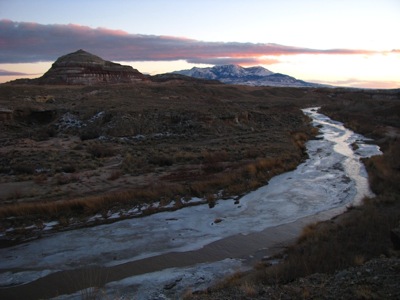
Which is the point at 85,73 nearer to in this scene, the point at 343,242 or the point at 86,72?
the point at 86,72

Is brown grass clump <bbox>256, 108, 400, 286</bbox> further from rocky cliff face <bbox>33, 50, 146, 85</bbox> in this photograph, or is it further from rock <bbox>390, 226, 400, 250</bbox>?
rocky cliff face <bbox>33, 50, 146, 85</bbox>

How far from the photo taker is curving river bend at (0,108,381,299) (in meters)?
9.67

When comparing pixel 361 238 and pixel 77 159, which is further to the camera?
pixel 77 159

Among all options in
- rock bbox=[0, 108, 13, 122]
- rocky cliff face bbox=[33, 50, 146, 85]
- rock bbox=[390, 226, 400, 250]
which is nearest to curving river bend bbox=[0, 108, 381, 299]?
rock bbox=[390, 226, 400, 250]

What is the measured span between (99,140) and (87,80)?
63386mm

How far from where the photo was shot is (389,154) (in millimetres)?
24938

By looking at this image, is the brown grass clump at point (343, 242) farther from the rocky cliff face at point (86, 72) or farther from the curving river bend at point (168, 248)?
the rocky cliff face at point (86, 72)

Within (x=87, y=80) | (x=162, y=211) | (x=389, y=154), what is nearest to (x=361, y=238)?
(x=162, y=211)

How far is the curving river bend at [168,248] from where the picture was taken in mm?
9672

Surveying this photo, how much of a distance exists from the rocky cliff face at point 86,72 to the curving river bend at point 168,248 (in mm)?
79144

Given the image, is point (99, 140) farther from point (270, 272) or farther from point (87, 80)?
point (87, 80)

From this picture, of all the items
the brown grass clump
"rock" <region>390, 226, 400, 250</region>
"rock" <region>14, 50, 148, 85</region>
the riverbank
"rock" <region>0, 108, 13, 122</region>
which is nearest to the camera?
the riverbank

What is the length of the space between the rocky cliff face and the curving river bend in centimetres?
7914

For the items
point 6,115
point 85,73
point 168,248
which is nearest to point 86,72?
point 85,73
